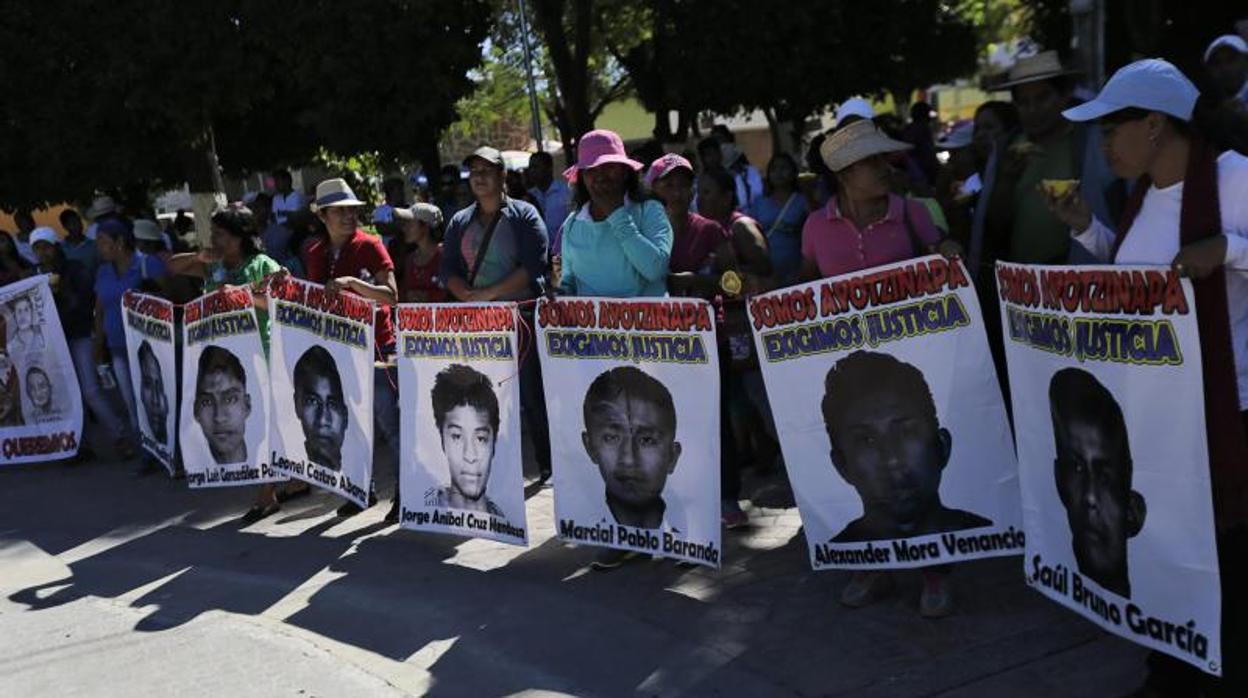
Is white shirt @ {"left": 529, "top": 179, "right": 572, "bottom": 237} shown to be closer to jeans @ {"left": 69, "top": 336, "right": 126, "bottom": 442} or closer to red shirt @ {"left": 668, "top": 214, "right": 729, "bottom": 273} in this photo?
jeans @ {"left": 69, "top": 336, "right": 126, "bottom": 442}

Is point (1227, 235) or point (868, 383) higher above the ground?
point (1227, 235)

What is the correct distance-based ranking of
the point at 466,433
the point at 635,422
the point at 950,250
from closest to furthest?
1. the point at 950,250
2. the point at 635,422
3. the point at 466,433

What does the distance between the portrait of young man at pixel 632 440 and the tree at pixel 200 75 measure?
28.7 ft

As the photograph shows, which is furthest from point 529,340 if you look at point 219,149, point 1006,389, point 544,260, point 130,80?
point 219,149

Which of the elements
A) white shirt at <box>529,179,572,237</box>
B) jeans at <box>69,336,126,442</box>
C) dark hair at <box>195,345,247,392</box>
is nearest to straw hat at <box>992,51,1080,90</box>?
dark hair at <box>195,345,247,392</box>

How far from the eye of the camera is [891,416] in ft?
16.8

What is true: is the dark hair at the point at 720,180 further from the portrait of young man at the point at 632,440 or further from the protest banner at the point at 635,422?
the portrait of young man at the point at 632,440

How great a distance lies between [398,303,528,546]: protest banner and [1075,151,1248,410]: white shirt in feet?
10.0

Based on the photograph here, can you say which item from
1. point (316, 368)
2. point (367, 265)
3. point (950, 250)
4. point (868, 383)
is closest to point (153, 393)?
point (316, 368)

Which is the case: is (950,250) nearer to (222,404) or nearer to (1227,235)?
(1227,235)

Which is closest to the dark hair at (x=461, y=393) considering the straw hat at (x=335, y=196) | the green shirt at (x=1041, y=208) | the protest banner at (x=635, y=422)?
the protest banner at (x=635, y=422)

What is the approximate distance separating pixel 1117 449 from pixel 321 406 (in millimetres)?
4627

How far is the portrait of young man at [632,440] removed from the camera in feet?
19.0

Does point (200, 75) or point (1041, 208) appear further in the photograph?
point (200, 75)
